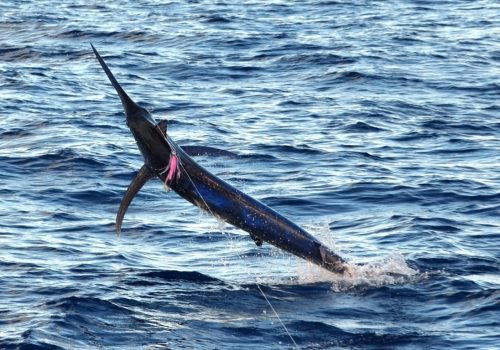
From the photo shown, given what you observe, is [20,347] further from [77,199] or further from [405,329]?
[77,199]

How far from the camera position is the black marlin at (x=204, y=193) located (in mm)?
12688

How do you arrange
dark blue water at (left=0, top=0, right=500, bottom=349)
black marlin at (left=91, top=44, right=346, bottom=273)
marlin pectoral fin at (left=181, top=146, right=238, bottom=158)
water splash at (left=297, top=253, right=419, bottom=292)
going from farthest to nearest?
1. water splash at (left=297, top=253, right=419, bottom=292)
2. dark blue water at (left=0, top=0, right=500, bottom=349)
3. marlin pectoral fin at (left=181, top=146, right=238, bottom=158)
4. black marlin at (left=91, top=44, right=346, bottom=273)

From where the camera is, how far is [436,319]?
1337 cm

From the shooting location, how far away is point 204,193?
530 inches

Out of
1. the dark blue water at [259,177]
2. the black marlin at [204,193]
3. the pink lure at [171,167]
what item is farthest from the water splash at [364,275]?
the pink lure at [171,167]

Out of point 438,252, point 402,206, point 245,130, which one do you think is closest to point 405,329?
point 438,252

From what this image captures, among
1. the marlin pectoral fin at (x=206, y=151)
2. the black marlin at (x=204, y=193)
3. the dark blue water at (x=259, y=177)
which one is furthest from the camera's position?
the dark blue water at (x=259, y=177)

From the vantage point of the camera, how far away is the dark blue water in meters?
13.4

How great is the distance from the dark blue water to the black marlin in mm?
689

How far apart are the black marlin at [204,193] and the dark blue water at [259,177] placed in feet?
2.26

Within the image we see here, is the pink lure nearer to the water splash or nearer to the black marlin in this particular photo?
the black marlin

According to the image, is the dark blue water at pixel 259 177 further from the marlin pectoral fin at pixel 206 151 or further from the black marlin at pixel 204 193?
the marlin pectoral fin at pixel 206 151

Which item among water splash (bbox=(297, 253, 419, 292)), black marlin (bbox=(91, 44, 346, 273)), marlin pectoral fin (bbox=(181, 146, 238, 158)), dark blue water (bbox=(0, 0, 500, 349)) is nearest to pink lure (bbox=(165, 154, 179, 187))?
black marlin (bbox=(91, 44, 346, 273))

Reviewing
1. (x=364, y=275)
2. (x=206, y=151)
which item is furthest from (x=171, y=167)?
(x=364, y=275)
